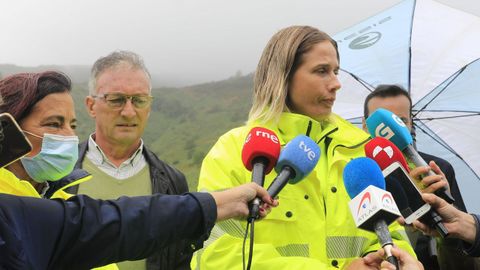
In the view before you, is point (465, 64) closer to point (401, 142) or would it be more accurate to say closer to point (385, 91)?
point (385, 91)

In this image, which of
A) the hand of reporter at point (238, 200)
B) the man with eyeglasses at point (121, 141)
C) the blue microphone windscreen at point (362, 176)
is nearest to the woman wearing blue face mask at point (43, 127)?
the man with eyeglasses at point (121, 141)

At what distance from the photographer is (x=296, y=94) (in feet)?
10.3

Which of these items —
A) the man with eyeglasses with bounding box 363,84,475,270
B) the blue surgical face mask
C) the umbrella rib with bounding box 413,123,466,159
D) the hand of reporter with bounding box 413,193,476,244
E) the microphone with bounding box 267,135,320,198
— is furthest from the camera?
the umbrella rib with bounding box 413,123,466,159

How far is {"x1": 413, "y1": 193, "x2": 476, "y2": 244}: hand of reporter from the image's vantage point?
258 centimetres

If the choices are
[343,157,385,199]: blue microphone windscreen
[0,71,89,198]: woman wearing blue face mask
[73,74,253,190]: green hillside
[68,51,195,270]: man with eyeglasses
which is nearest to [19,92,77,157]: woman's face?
[0,71,89,198]: woman wearing blue face mask

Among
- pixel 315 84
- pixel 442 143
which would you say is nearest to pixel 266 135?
pixel 315 84

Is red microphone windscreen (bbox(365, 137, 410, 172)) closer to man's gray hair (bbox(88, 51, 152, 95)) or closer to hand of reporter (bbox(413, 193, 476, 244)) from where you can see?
hand of reporter (bbox(413, 193, 476, 244))

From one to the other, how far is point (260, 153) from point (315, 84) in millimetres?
872

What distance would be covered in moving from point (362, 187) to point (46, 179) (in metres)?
1.75

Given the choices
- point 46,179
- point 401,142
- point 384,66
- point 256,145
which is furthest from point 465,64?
point 46,179

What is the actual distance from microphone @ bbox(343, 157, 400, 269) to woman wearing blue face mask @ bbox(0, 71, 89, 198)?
1.64 meters

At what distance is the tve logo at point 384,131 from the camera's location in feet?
9.74

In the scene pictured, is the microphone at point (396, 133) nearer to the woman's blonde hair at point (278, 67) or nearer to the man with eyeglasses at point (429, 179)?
the man with eyeglasses at point (429, 179)

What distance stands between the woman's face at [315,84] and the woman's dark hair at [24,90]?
56.6 inches
